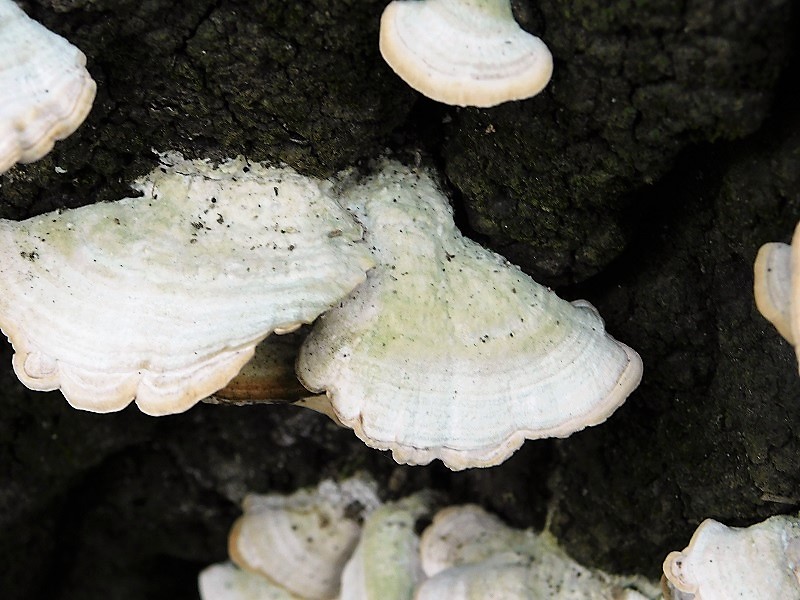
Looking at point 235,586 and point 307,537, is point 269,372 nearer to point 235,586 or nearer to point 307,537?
point 307,537

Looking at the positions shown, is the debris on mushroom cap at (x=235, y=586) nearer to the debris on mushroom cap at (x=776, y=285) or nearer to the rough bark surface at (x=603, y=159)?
the rough bark surface at (x=603, y=159)

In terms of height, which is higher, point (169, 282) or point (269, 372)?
point (169, 282)

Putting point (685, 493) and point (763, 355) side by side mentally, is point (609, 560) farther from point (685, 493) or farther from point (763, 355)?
point (763, 355)

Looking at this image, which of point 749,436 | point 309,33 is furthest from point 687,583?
point 309,33

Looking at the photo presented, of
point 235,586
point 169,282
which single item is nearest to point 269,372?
point 169,282

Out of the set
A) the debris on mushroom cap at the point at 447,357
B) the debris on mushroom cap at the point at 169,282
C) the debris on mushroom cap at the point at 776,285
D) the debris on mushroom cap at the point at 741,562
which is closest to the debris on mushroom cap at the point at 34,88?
the debris on mushroom cap at the point at 169,282

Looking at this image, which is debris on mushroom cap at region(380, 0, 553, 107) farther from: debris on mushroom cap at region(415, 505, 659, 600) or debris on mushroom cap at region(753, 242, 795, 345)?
debris on mushroom cap at region(415, 505, 659, 600)

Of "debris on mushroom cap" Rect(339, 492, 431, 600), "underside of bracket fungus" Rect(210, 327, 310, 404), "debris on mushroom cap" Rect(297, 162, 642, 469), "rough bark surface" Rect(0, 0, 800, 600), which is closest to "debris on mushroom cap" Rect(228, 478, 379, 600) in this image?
"debris on mushroom cap" Rect(339, 492, 431, 600)
